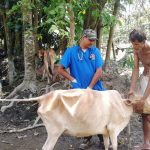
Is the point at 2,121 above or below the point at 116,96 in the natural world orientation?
below

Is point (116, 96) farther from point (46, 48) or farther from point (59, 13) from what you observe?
point (46, 48)

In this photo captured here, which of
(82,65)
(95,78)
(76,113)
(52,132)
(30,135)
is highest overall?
(82,65)

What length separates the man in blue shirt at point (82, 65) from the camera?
5.12 metres

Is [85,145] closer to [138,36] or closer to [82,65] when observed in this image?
[82,65]

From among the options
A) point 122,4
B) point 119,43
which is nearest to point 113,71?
point 122,4

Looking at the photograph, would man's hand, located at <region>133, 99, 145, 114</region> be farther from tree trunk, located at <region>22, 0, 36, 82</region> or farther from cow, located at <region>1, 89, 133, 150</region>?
tree trunk, located at <region>22, 0, 36, 82</region>

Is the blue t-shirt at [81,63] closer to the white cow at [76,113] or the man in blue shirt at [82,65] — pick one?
the man in blue shirt at [82,65]

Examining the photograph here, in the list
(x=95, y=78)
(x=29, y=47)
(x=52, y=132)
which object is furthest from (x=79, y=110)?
(x=29, y=47)

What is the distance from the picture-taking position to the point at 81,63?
5.16 m

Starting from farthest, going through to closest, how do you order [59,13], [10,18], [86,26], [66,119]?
[10,18], [86,26], [59,13], [66,119]

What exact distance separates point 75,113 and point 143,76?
1.27 metres

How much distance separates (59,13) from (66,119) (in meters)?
2.73

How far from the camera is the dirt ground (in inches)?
222

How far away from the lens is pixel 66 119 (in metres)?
4.23
